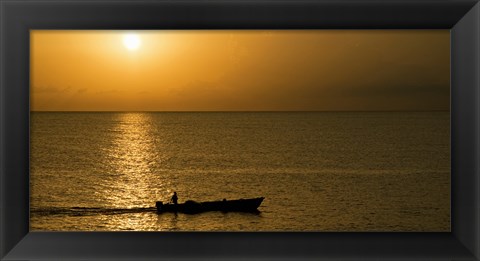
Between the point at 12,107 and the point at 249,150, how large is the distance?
2517 centimetres

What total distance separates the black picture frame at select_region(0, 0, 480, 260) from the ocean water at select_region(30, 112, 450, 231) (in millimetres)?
4684

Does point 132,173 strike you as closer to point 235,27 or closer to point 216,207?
point 216,207

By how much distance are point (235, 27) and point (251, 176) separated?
19.4 metres

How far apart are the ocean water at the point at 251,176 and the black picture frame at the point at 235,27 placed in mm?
4684

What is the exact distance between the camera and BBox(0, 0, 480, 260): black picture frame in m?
1.44

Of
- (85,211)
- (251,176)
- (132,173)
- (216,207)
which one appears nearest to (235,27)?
(216,207)

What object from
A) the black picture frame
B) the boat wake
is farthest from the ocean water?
the black picture frame

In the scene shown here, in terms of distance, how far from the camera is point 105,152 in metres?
27.5

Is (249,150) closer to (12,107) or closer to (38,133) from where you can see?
(38,133)

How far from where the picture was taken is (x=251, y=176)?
2073cm

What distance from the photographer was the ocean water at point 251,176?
13844mm

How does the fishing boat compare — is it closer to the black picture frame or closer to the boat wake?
the boat wake

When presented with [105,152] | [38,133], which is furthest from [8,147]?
[38,133]

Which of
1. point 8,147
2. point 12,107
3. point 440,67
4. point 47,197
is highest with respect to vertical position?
point 440,67
